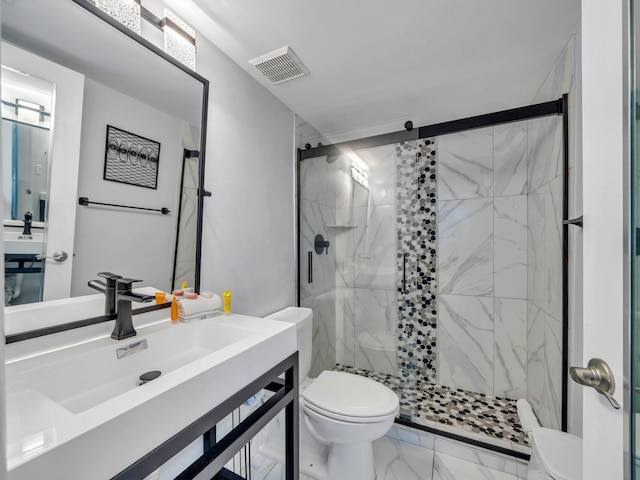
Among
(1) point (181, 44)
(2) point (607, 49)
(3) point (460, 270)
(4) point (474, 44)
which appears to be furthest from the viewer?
(3) point (460, 270)

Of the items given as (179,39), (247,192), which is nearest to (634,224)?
(247,192)

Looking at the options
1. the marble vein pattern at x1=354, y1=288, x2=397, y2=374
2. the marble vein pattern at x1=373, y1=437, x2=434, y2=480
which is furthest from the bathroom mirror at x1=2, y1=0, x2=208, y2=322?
the marble vein pattern at x1=373, y1=437, x2=434, y2=480

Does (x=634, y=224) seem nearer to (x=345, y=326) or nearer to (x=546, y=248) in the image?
(x=546, y=248)

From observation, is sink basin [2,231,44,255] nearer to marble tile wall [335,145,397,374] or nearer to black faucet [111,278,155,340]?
black faucet [111,278,155,340]

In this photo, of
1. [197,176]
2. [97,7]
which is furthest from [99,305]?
[97,7]

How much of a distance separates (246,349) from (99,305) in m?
0.55

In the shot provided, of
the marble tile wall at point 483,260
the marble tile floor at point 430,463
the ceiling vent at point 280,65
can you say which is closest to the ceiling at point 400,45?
the ceiling vent at point 280,65

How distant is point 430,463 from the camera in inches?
65.1

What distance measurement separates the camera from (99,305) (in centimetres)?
100

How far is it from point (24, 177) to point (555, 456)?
212 centimetres

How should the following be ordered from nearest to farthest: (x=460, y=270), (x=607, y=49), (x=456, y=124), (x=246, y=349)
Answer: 1. (x=607, y=49)
2. (x=246, y=349)
3. (x=456, y=124)
4. (x=460, y=270)

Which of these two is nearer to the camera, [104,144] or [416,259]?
[104,144]

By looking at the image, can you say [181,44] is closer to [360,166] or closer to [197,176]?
[197,176]

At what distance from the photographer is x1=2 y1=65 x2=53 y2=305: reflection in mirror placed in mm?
770
